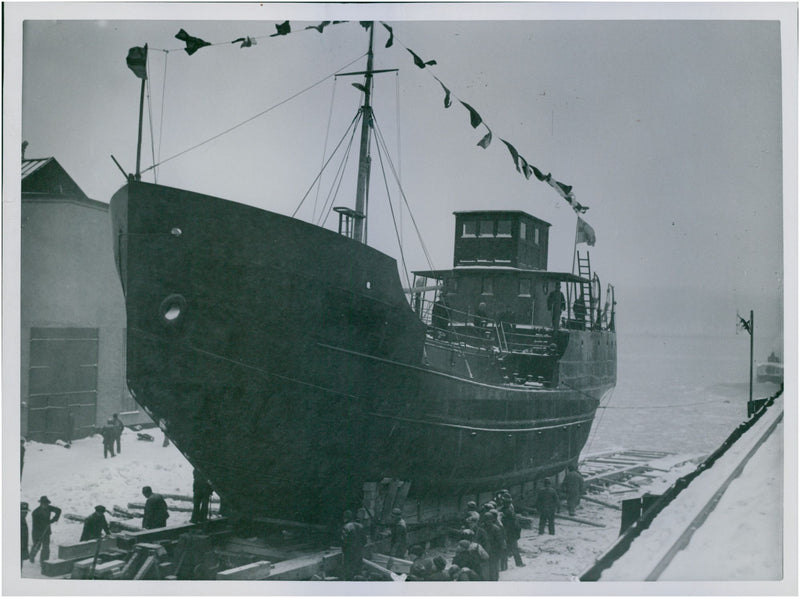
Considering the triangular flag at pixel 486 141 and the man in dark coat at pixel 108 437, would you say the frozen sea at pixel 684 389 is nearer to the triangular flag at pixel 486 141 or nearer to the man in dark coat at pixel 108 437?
the triangular flag at pixel 486 141

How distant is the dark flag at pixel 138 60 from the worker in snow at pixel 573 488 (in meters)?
6.61

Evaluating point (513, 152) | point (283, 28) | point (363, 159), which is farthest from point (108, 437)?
point (513, 152)

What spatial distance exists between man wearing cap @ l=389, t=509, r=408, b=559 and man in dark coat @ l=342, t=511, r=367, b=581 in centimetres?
40

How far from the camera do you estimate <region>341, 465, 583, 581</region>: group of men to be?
506 cm

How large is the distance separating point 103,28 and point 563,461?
7571mm

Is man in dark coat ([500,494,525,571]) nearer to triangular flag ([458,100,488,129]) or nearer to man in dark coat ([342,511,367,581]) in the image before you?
man in dark coat ([342,511,367,581])

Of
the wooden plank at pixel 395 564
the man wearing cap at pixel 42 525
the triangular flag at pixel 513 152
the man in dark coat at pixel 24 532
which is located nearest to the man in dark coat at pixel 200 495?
the man wearing cap at pixel 42 525

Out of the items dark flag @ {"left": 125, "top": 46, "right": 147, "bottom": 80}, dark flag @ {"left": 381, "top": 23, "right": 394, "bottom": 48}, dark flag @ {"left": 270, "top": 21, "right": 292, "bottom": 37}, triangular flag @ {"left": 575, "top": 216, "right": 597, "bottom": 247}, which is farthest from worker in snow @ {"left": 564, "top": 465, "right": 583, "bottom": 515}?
dark flag @ {"left": 125, "top": 46, "right": 147, "bottom": 80}

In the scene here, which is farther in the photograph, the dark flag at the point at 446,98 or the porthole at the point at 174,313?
the dark flag at the point at 446,98

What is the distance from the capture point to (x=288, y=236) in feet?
17.3

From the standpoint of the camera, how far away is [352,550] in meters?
5.18

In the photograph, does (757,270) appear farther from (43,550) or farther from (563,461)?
(43,550)

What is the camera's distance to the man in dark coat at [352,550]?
5176 mm

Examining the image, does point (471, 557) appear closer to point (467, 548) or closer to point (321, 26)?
point (467, 548)
